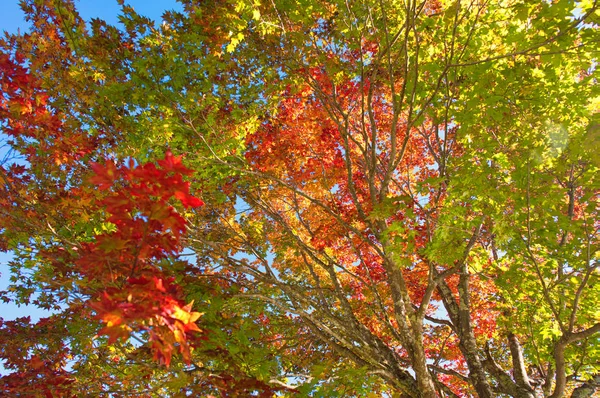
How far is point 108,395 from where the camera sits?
16.3 ft

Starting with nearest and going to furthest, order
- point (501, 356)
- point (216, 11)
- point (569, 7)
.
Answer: point (569, 7)
point (216, 11)
point (501, 356)

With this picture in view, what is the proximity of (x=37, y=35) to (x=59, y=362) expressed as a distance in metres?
5.03

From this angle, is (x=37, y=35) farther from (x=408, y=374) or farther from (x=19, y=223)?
(x=408, y=374)

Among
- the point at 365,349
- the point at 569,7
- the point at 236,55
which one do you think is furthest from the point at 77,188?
the point at 569,7

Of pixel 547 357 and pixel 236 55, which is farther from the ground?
pixel 236 55

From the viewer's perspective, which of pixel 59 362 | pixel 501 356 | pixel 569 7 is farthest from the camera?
pixel 501 356

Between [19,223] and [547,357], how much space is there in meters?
8.46

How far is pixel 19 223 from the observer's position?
15.6 feet

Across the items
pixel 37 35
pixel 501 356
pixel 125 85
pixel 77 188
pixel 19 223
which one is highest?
pixel 37 35

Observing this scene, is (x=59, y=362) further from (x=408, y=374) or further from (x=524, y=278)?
(x=524, y=278)

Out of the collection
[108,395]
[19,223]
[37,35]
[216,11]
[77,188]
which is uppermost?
[216,11]

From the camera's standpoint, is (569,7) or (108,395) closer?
(569,7)

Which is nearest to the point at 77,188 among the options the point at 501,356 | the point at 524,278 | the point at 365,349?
the point at 365,349

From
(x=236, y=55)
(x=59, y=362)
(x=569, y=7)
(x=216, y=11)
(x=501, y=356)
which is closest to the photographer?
(x=569, y=7)
